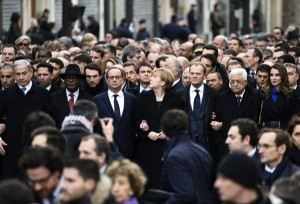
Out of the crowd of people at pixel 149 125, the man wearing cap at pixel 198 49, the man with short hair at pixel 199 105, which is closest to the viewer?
the crowd of people at pixel 149 125

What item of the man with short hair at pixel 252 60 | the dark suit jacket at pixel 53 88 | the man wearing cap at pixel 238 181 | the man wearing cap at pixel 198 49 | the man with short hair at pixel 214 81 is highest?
the man wearing cap at pixel 198 49

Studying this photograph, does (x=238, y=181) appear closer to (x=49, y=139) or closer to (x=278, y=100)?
(x=49, y=139)

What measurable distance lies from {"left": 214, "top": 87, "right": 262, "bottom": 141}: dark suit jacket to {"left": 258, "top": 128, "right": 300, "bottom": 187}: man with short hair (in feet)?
17.1

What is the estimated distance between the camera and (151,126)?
722 inches

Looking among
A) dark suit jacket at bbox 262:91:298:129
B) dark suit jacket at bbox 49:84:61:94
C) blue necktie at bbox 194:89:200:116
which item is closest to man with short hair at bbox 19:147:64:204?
Result: blue necktie at bbox 194:89:200:116

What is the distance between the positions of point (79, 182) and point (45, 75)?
30.1ft

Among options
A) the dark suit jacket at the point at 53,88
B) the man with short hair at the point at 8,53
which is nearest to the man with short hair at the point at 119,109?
the dark suit jacket at the point at 53,88

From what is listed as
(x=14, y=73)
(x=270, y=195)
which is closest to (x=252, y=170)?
(x=270, y=195)

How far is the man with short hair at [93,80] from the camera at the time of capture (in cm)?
1956

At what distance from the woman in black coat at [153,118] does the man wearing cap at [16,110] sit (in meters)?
1.24

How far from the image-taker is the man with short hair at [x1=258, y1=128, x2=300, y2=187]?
13148mm

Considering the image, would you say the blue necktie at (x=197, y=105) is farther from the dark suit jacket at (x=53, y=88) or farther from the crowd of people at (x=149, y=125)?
the dark suit jacket at (x=53, y=88)

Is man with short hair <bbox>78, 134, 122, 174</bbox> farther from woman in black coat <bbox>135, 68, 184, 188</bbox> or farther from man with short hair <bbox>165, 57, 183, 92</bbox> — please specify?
man with short hair <bbox>165, 57, 183, 92</bbox>

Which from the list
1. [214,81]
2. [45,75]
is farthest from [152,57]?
[45,75]
